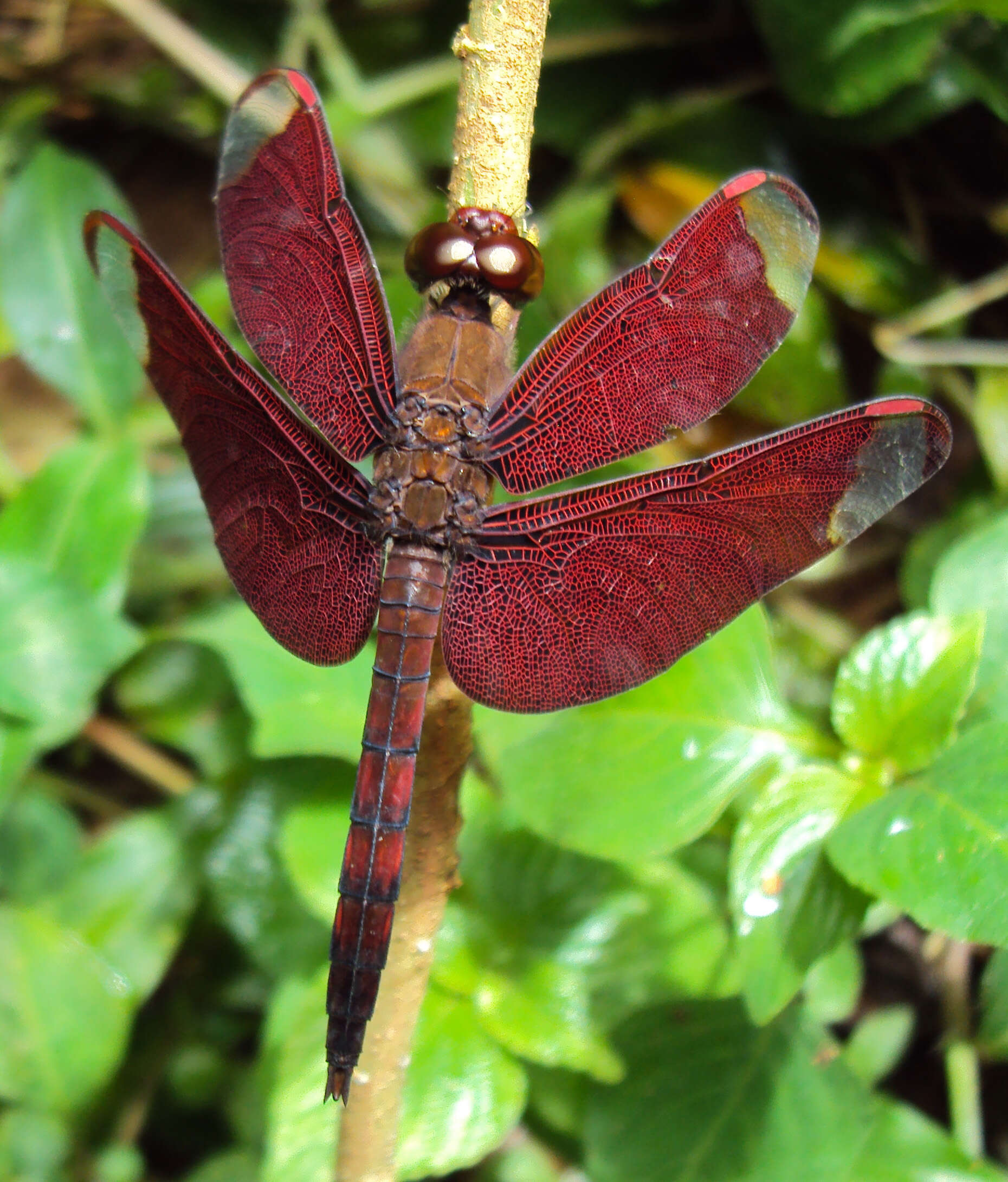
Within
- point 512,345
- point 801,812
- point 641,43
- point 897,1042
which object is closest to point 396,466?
point 512,345

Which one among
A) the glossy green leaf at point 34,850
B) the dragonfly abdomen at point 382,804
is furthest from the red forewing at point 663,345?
the glossy green leaf at point 34,850

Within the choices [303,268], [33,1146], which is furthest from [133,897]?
[303,268]

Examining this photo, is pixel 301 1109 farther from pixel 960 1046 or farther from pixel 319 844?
pixel 960 1046

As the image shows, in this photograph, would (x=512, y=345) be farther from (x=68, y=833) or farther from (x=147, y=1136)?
(x=147, y=1136)

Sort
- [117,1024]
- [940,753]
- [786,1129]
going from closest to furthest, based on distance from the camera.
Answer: [940,753] → [786,1129] → [117,1024]

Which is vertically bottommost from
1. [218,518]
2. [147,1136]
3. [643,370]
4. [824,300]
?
[147,1136]

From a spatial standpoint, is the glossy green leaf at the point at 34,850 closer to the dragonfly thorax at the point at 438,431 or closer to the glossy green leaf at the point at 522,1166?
the glossy green leaf at the point at 522,1166

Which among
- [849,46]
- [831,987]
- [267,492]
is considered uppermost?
[849,46]
